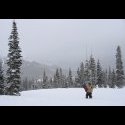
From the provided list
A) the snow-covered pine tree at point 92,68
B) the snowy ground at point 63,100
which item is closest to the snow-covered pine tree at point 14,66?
the snowy ground at point 63,100

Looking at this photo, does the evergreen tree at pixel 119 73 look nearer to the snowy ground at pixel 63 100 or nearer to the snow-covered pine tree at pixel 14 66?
the snow-covered pine tree at pixel 14 66

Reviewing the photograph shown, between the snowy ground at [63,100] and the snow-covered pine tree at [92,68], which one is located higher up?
the snow-covered pine tree at [92,68]

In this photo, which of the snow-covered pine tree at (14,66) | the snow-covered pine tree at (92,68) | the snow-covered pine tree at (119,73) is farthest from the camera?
the snow-covered pine tree at (92,68)

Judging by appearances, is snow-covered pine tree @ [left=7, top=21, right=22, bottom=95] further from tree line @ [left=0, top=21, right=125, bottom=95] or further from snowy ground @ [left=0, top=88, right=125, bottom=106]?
snowy ground @ [left=0, top=88, right=125, bottom=106]

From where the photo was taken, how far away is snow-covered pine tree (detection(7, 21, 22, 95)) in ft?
96.3

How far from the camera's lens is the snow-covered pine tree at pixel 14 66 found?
29359mm
